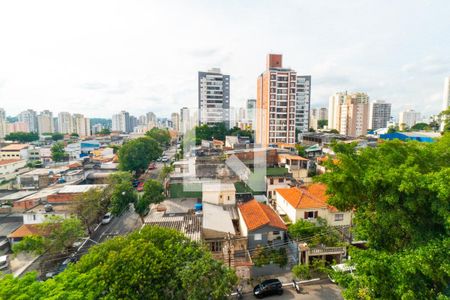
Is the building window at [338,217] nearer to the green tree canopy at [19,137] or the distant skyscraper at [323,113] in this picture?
the green tree canopy at [19,137]

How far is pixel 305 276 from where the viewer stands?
31.0 ft

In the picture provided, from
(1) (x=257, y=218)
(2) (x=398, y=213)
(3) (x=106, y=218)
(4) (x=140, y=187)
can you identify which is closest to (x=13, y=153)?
(4) (x=140, y=187)

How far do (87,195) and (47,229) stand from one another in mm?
2775

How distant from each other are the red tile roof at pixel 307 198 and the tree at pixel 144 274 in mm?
6601

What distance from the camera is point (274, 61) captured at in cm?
4022

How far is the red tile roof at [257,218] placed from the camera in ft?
36.5

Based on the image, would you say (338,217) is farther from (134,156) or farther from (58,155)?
(58,155)

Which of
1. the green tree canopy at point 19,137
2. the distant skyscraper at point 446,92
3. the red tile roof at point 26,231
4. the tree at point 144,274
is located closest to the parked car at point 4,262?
the red tile roof at point 26,231

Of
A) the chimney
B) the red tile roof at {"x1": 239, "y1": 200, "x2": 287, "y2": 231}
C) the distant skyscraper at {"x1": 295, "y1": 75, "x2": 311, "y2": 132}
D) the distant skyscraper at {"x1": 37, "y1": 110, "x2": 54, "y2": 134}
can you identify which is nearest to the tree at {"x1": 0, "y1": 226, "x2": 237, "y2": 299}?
the red tile roof at {"x1": 239, "y1": 200, "x2": 287, "y2": 231}

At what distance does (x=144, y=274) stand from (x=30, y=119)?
101 m

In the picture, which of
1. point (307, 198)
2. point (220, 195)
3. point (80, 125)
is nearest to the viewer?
point (307, 198)

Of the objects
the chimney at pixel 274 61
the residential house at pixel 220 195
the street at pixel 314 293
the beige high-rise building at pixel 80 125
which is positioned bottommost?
the street at pixel 314 293

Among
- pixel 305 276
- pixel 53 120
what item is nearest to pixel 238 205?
pixel 305 276

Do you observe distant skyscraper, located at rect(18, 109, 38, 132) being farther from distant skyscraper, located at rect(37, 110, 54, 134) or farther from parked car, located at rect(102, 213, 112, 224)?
parked car, located at rect(102, 213, 112, 224)
